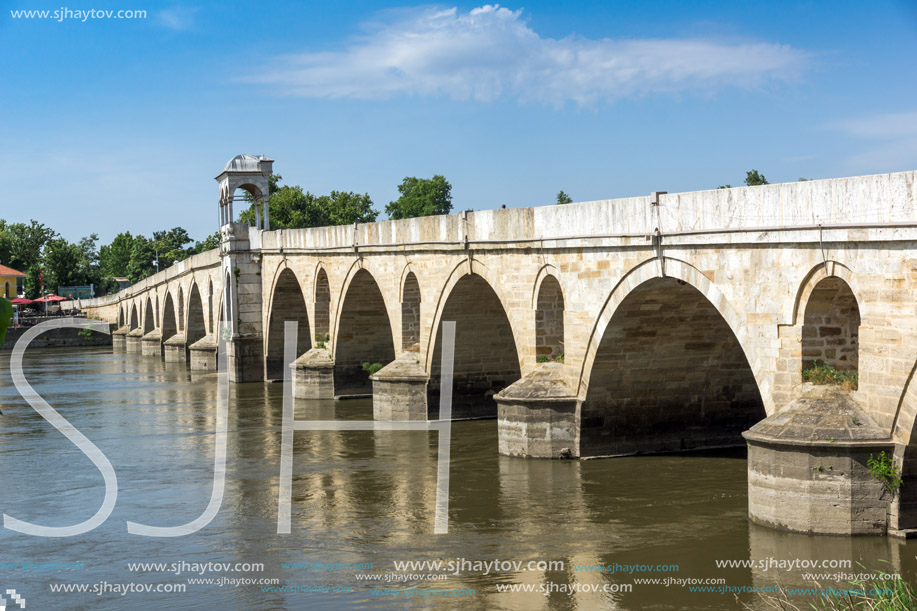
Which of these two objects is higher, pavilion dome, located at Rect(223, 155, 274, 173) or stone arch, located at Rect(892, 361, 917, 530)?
pavilion dome, located at Rect(223, 155, 274, 173)

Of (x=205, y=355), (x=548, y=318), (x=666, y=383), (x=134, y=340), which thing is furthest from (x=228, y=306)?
(x=134, y=340)

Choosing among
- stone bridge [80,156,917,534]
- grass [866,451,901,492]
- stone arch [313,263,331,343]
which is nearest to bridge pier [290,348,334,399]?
stone bridge [80,156,917,534]

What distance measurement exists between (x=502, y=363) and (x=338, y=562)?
31.8 ft

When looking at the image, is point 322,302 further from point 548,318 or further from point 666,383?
point 666,383

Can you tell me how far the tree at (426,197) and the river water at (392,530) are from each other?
2207 inches

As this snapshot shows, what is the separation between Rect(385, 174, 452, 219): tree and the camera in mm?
74500

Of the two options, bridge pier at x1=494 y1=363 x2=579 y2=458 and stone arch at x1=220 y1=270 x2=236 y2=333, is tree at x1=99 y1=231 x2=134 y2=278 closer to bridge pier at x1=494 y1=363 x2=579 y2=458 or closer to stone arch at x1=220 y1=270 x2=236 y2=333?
stone arch at x1=220 y1=270 x2=236 y2=333

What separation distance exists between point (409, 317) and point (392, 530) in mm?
9131

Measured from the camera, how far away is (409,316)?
20484mm

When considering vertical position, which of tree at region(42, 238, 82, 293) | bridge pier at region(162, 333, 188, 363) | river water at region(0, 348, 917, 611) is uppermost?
tree at region(42, 238, 82, 293)

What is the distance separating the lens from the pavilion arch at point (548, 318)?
1583 centimetres

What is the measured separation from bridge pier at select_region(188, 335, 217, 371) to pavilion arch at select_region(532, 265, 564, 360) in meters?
19.4

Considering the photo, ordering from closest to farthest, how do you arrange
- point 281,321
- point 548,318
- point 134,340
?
1. point 548,318
2. point 281,321
3. point 134,340

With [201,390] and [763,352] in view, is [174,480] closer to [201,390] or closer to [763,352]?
[763,352]
